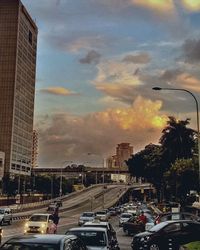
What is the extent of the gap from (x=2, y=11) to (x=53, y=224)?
17633 centimetres

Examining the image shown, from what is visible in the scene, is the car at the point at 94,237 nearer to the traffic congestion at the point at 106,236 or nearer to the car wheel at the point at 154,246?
the traffic congestion at the point at 106,236

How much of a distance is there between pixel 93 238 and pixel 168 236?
7.52m

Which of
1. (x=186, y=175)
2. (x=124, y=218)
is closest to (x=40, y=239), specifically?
(x=124, y=218)

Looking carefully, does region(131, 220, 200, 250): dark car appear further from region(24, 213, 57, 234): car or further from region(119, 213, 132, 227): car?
region(119, 213, 132, 227): car

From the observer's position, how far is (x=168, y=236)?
67.2 ft

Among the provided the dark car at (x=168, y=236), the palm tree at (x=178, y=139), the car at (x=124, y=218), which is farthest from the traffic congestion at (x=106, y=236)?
the palm tree at (x=178, y=139)

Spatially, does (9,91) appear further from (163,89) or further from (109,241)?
(109,241)

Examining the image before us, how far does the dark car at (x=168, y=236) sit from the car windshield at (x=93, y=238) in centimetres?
616

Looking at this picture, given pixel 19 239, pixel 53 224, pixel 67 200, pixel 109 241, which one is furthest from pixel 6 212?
pixel 67 200

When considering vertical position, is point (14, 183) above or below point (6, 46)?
below

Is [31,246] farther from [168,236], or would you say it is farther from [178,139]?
[178,139]

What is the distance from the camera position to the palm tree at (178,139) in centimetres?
8644

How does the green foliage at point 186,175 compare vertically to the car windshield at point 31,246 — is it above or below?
above

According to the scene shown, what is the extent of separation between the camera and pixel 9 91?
185 metres
